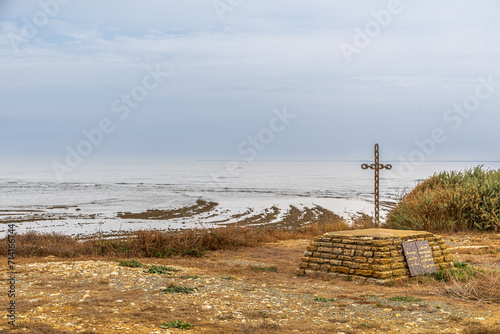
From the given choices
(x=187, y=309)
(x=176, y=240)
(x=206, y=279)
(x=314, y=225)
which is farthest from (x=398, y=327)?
(x=314, y=225)

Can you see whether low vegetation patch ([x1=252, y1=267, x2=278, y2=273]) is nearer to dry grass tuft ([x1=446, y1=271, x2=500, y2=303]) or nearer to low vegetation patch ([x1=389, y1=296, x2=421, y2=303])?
low vegetation patch ([x1=389, y1=296, x2=421, y2=303])

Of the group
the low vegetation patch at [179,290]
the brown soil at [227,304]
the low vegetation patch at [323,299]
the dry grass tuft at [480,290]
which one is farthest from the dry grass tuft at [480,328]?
the low vegetation patch at [179,290]

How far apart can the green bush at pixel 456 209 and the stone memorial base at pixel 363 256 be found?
7.94 m

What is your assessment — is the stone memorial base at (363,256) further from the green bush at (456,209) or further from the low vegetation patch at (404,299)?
the green bush at (456,209)

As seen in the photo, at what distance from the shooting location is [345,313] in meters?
7.09

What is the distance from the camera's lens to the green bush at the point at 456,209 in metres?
18.0

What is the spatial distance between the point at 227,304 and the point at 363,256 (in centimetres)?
343

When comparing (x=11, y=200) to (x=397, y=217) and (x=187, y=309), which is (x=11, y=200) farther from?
(x=187, y=309)

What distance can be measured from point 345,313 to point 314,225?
1235 centimetres

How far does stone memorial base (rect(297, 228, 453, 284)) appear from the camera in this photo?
9727mm

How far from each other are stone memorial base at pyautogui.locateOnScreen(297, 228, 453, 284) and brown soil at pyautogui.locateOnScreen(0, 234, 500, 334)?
32 cm

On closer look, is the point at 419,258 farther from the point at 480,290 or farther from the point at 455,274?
the point at 480,290

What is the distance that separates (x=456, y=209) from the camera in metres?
18.5

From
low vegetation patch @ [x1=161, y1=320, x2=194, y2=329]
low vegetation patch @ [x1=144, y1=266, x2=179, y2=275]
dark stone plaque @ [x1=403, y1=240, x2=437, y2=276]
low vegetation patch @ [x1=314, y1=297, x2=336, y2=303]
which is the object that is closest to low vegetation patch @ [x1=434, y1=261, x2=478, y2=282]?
dark stone plaque @ [x1=403, y1=240, x2=437, y2=276]
